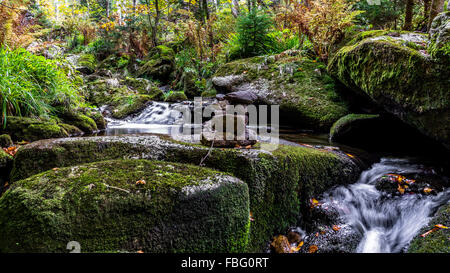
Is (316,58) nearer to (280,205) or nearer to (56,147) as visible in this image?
(280,205)

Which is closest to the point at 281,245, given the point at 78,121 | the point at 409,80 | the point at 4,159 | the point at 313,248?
the point at 313,248

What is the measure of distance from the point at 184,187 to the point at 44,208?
0.88 m

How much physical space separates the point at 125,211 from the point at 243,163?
1137 millimetres

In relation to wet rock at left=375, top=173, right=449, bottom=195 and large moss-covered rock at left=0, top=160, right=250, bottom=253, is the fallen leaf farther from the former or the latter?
wet rock at left=375, top=173, right=449, bottom=195

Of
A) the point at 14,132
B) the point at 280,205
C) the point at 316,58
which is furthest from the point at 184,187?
the point at 316,58

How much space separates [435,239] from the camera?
6.39 ft

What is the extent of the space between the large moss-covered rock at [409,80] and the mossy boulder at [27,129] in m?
4.99

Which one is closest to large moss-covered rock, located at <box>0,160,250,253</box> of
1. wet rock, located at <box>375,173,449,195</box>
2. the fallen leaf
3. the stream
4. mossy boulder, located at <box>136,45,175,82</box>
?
the fallen leaf

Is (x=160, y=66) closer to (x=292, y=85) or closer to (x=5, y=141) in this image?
(x=292, y=85)

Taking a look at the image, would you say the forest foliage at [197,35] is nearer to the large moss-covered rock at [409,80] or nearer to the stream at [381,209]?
the large moss-covered rock at [409,80]

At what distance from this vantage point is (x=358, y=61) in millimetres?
3811

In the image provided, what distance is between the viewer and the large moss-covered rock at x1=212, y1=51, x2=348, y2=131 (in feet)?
17.8

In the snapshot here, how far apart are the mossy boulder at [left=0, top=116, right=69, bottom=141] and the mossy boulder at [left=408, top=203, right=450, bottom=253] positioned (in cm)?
475
